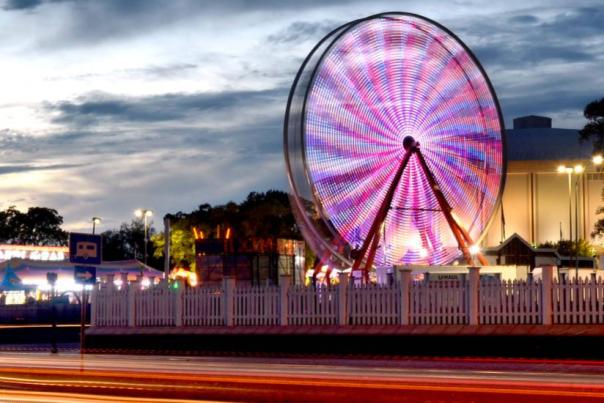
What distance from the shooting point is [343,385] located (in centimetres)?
1872

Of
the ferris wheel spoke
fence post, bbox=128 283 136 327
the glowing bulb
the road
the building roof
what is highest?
the building roof

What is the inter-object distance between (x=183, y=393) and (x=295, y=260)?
53.3m

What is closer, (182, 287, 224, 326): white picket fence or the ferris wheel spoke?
(182, 287, 224, 326): white picket fence

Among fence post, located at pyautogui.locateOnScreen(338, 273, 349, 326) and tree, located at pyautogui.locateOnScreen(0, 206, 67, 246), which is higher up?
tree, located at pyautogui.locateOnScreen(0, 206, 67, 246)

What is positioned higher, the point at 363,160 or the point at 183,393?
the point at 363,160

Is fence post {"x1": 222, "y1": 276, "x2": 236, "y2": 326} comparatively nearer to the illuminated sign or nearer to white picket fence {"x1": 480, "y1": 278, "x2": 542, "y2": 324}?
white picket fence {"x1": 480, "y1": 278, "x2": 542, "y2": 324}

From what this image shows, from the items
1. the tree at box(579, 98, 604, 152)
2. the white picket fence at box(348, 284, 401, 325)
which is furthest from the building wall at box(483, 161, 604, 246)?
the white picket fence at box(348, 284, 401, 325)

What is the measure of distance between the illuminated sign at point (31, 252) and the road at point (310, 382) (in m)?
86.4

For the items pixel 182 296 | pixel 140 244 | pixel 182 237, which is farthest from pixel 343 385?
pixel 140 244

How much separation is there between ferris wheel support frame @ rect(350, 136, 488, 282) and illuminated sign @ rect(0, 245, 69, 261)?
6900 centimetres

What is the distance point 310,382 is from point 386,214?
84.1 ft

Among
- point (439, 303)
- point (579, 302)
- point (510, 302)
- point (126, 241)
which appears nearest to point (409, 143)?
point (439, 303)

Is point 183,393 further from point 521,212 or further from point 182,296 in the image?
point 521,212

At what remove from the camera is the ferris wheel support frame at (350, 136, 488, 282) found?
4359cm
